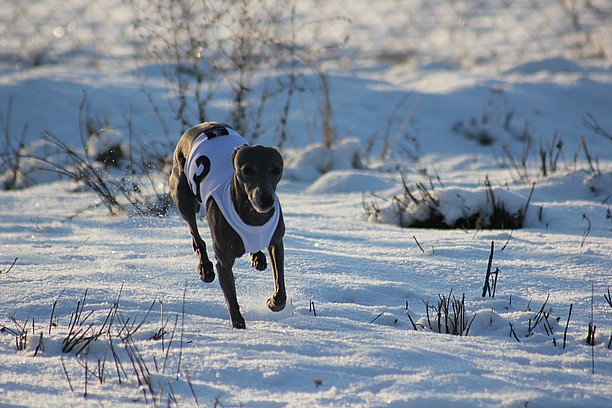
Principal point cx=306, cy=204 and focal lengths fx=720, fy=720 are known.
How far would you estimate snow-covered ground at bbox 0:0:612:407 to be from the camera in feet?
8.82

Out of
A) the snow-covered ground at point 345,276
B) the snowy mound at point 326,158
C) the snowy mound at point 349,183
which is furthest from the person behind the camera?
the snowy mound at point 326,158

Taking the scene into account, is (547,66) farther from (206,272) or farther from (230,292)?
(230,292)

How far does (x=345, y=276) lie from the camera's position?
4074mm

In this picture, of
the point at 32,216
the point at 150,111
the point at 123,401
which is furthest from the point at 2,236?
the point at 150,111

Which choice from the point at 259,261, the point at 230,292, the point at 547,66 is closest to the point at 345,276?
the point at 259,261

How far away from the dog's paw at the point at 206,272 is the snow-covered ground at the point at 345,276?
0.10m

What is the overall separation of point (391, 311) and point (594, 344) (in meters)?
0.94

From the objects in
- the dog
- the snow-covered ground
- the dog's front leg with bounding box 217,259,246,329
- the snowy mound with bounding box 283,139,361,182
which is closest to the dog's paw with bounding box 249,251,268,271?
the dog

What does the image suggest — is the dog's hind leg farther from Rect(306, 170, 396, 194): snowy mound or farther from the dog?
Rect(306, 170, 396, 194): snowy mound

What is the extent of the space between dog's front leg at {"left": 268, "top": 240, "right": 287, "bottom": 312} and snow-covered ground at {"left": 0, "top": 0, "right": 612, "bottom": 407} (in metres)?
0.09

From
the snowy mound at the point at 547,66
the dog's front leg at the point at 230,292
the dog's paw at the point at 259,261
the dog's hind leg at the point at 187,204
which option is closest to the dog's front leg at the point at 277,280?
the dog's front leg at the point at 230,292

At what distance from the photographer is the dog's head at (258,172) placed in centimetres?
318

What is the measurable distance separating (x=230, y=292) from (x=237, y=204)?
1.36ft

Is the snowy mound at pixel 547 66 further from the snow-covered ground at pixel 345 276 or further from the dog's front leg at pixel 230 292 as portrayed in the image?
the dog's front leg at pixel 230 292
